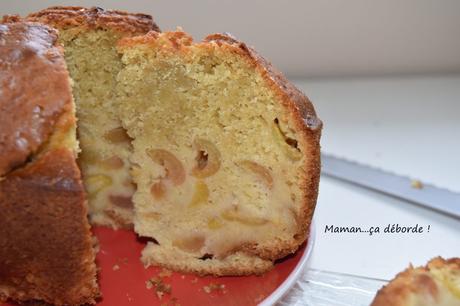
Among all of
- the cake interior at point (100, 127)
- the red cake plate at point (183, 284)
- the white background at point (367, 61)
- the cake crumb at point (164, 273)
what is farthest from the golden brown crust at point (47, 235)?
the white background at point (367, 61)

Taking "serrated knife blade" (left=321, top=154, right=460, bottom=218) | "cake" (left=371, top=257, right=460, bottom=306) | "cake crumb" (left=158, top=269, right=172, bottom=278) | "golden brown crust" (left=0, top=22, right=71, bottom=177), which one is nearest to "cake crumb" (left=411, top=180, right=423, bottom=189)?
"serrated knife blade" (left=321, top=154, right=460, bottom=218)

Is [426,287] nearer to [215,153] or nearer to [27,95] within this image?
[215,153]

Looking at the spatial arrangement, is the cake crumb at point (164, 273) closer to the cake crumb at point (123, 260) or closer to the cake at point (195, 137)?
the cake at point (195, 137)

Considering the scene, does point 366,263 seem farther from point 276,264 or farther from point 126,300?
point 126,300

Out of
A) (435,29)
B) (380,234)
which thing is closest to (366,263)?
(380,234)

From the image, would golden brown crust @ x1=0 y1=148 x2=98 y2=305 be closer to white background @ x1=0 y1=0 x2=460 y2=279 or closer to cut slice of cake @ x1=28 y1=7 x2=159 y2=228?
cut slice of cake @ x1=28 y1=7 x2=159 y2=228

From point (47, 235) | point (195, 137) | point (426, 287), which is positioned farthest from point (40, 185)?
point (426, 287)
